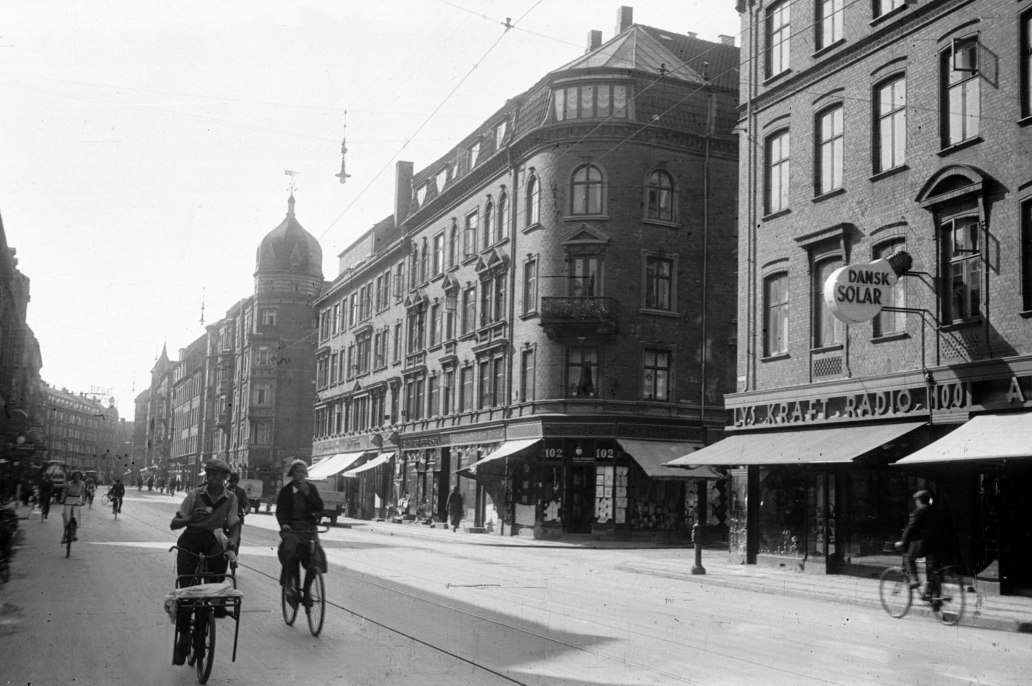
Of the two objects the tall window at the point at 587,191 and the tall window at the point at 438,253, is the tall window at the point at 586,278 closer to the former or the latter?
the tall window at the point at 587,191

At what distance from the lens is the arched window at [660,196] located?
39156 millimetres

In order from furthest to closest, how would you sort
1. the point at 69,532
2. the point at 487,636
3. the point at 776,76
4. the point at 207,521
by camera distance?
1. the point at 776,76
2. the point at 69,532
3. the point at 487,636
4. the point at 207,521

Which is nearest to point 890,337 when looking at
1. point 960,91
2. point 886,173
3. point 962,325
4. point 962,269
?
point 962,325

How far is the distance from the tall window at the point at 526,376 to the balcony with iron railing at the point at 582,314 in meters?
2.18

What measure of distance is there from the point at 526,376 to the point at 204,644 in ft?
104

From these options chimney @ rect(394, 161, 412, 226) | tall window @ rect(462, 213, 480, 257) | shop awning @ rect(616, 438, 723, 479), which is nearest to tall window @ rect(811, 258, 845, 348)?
shop awning @ rect(616, 438, 723, 479)

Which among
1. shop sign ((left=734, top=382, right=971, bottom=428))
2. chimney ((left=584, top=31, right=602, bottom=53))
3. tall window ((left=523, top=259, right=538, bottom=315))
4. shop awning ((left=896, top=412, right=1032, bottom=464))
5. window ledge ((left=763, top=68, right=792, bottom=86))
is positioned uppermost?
chimney ((left=584, top=31, right=602, bottom=53))

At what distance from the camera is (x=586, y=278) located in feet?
127

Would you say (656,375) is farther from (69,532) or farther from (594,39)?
(69,532)

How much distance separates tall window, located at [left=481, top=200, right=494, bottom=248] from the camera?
4416 centimetres

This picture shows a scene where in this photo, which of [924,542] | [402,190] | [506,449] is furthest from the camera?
[402,190]

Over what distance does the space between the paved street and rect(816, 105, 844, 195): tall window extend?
9609 mm

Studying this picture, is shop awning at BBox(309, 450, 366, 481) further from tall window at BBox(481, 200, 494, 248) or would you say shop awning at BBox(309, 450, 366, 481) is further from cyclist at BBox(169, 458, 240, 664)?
cyclist at BBox(169, 458, 240, 664)

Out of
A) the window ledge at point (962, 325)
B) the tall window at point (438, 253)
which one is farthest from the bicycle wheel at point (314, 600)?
the tall window at point (438, 253)
